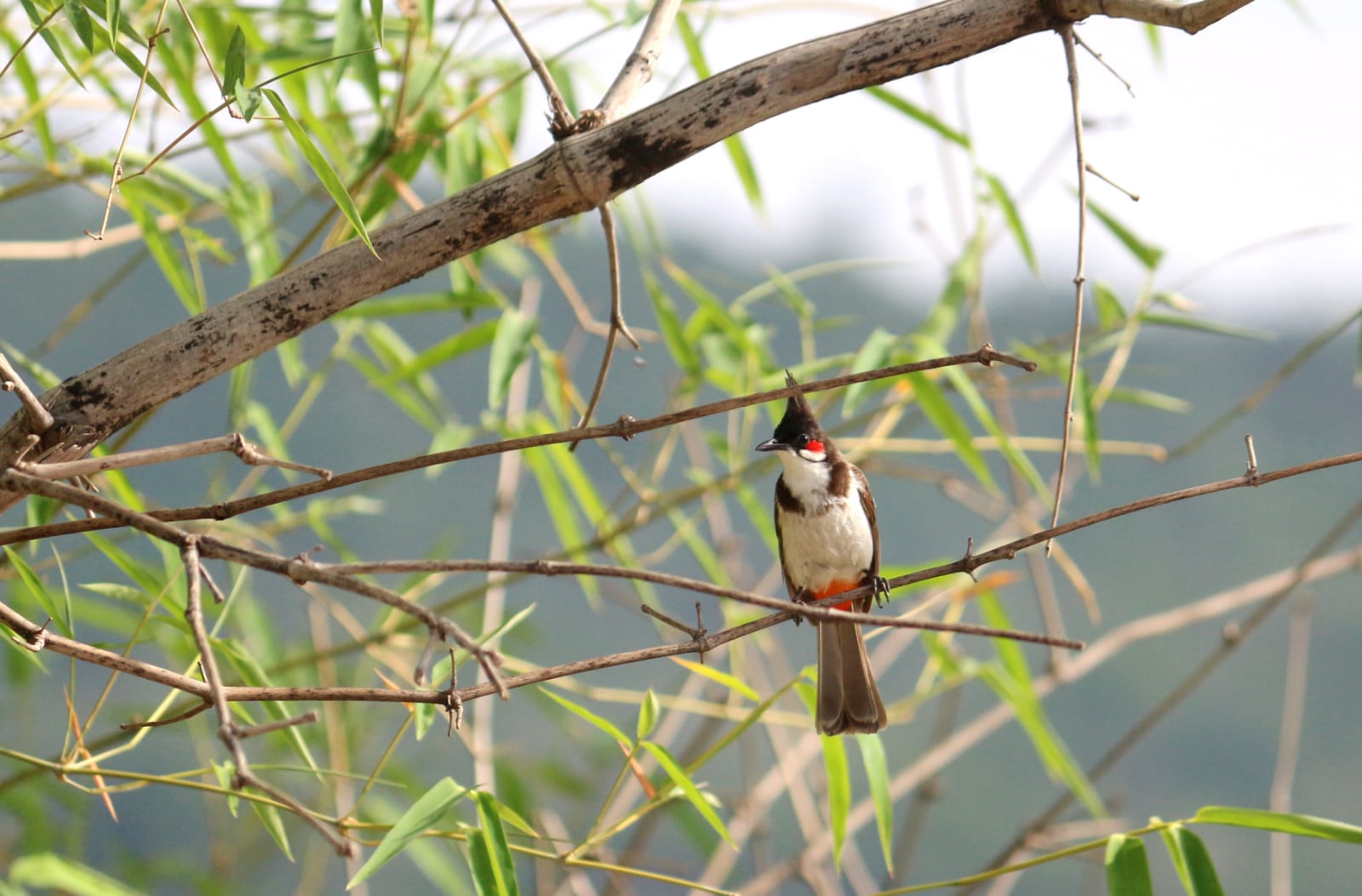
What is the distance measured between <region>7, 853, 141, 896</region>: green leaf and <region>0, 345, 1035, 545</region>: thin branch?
64 cm

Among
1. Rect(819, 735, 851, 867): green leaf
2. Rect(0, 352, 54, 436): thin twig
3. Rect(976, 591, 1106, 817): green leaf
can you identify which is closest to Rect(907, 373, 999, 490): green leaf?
Rect(976, 591, 1106, 817): green leaf

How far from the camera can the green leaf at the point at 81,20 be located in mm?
957

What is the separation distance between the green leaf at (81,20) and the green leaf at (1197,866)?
121cm

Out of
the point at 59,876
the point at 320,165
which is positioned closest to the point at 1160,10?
the point at 320,165

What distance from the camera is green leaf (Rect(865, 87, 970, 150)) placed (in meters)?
1.64

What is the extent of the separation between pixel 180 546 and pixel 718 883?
6.74 feet

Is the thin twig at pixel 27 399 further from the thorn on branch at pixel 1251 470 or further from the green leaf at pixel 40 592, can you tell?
the thorn on branch at pixel 1251 470

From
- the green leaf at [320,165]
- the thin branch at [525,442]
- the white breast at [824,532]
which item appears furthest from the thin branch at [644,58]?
the white breast at [824,532]

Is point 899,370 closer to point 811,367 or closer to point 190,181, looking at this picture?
point 811,367

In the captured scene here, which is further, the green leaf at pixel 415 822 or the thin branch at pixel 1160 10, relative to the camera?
the green leaf at pixel 415 822

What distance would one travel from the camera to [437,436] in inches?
77.5

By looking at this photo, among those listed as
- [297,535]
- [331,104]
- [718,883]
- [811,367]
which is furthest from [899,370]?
[297,535]

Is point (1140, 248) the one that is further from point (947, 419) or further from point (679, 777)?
point (679, 777)

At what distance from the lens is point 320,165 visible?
0.98 meters
